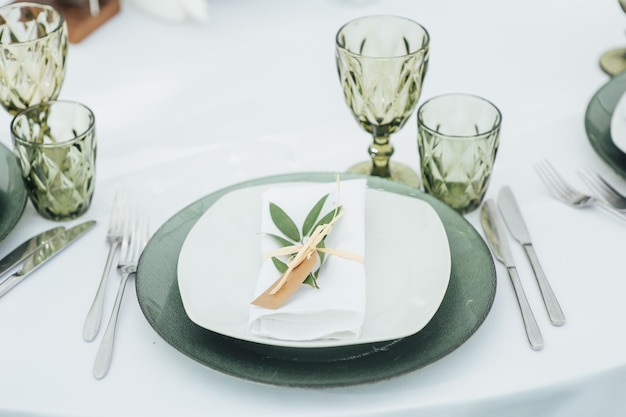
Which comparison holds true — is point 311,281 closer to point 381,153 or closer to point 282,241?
point 282,241

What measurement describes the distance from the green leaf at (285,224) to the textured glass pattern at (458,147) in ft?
0.61

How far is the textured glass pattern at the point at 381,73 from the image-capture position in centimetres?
94

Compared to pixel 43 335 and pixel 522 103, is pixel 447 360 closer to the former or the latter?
pixel 43 335

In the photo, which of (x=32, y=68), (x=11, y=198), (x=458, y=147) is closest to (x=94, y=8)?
(x=32, y=68)

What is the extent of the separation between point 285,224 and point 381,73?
214 millimetres

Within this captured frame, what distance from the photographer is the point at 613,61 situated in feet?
4.09

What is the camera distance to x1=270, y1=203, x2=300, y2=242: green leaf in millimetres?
854

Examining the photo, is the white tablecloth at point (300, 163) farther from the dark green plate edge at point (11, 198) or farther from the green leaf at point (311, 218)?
the green leaf at point (311, 218)

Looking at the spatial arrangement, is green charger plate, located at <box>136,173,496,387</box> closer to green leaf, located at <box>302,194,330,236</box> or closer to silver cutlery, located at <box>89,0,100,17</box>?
green leaf, located at <box>302,194,330,236</box>

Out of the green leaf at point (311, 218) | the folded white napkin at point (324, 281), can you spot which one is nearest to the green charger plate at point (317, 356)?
the folded white napkin at point (324, 281)

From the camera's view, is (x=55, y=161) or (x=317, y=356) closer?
(x=317, y=356)

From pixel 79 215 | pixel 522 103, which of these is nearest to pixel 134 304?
pixel 79 215

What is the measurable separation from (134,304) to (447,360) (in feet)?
1.02

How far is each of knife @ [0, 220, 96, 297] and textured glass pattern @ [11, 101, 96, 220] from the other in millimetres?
35
